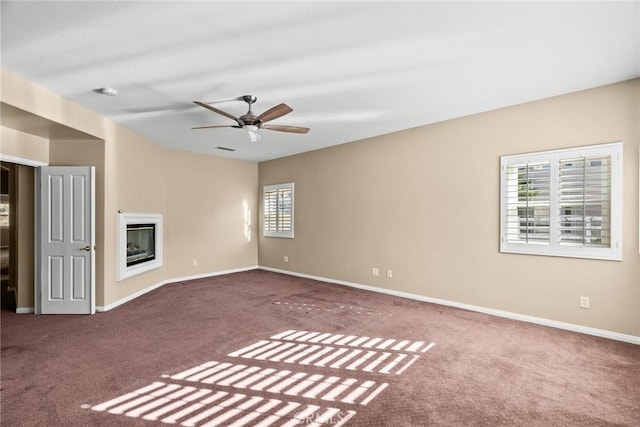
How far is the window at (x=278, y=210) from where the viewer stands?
24.4 ft

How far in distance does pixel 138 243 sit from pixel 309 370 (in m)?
4.25

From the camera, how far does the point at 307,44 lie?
2.68 meters

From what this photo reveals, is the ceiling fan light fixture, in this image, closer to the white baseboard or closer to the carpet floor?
the carpet floor

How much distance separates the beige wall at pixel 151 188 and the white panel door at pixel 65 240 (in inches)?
6.5

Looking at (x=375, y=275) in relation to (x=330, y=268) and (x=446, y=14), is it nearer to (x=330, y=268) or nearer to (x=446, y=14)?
(x=330, y=268)

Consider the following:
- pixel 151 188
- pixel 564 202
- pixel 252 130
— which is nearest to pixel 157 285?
pixel 151 188

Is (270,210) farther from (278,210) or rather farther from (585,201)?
(585,201)

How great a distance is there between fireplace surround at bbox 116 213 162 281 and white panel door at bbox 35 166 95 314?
49cm

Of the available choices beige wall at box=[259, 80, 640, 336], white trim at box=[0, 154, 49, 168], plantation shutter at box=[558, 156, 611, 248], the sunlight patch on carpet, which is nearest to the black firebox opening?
white trim at box=[0, 154, 49, 168]

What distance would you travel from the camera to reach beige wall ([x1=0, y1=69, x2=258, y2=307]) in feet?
13.1

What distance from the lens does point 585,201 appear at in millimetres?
3658

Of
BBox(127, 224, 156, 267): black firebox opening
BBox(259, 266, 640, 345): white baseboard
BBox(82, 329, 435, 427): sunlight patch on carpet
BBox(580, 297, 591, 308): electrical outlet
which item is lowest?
BBox(82, 329, 435, 427): sunlight patch on carpet

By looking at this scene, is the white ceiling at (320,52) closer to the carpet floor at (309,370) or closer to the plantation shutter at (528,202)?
the plantation shutter at (528,202)

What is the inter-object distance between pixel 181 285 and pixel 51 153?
3042 mm
